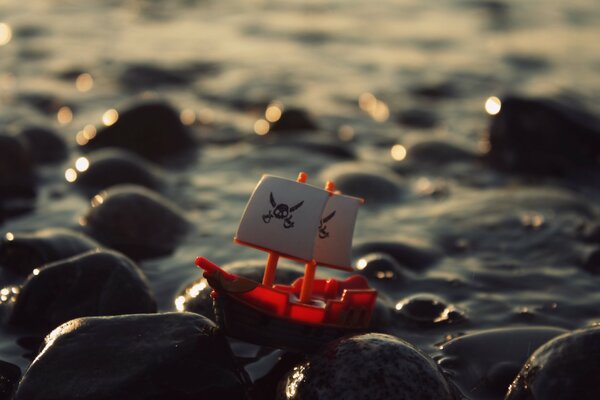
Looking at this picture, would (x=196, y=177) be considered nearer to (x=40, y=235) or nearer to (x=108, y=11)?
(x=40, y=235)

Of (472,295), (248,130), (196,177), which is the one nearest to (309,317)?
(472,295)

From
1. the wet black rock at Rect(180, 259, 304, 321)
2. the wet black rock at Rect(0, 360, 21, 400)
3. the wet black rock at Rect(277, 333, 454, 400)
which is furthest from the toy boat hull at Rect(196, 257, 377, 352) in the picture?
the wet black rock at Rect(0, 360, 21, 400)

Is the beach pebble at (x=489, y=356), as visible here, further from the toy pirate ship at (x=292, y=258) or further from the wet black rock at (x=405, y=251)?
the wet black rock at (x=405, y=251)

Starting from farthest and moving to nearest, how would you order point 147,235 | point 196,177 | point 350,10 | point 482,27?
point 350,10 → point 482,27 → point 196,177 → point 147,235

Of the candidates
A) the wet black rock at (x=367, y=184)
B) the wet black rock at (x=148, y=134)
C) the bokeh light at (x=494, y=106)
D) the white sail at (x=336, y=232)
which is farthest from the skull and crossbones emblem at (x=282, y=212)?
the bokeh light at (x=494, y=106)

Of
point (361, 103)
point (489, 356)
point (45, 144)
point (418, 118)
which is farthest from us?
point (361, 103)

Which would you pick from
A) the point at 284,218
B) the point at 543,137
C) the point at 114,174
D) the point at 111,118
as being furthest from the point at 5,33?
the point at 284,218

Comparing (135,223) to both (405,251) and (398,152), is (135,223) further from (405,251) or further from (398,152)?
(398,152)

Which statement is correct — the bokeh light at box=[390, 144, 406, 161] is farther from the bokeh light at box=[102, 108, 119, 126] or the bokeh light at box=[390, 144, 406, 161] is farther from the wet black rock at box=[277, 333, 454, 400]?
the wet black rock at box=[277, 333, 454, 400]
